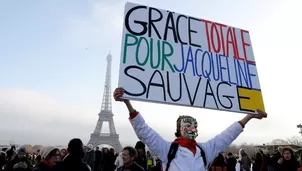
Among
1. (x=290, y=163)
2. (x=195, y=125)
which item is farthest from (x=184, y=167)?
(x=290, y=163)

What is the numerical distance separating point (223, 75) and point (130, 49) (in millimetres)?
1214

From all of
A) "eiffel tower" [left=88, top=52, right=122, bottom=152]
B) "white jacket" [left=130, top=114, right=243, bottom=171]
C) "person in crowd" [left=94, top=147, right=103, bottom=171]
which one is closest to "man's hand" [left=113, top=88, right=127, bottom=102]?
"white jacket" [left=130, top=114, right=243, bottom=171]

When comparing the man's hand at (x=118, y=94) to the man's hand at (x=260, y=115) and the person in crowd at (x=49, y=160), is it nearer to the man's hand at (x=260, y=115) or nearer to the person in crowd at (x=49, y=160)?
the man's hand at (x=260, y=115)

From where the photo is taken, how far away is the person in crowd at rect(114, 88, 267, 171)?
2.74 m

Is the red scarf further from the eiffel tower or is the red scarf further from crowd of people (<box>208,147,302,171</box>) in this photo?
the eiffel tower

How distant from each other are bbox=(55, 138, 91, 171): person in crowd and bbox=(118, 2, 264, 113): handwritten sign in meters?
1.22

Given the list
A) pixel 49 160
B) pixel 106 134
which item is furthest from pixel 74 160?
pixel 106 134

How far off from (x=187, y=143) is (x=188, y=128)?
14cm

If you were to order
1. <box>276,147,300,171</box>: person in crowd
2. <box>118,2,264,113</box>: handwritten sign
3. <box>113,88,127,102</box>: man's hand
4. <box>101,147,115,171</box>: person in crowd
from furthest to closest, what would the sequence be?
<box>101,147,115,171</box>: person in crowd → <box>276,147,300,171</box>: person in crowd → <box>118,2,264,113</box>: handwritten sign → <box>113,88,127,102</box>: man's hand

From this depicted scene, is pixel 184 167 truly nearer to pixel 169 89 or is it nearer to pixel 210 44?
pixel 169 89

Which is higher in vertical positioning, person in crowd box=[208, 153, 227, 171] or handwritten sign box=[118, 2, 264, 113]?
handwritten sign box=[118, 2, 264, 113]

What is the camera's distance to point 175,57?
11.8ft

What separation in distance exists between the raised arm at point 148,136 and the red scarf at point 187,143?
11 cm

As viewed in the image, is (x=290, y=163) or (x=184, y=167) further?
(x=290, y=163)
